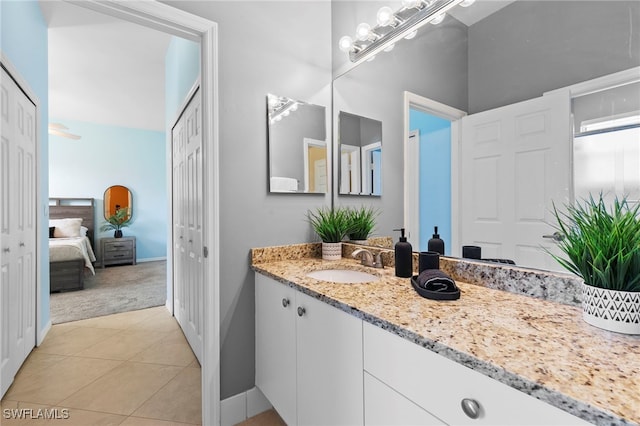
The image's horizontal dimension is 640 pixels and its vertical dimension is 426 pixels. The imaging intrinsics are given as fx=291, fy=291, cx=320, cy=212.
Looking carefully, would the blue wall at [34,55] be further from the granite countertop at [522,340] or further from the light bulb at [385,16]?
the granite countertop at [522,340]

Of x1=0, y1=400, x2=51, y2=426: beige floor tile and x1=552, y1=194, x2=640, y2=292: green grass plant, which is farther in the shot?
x1=0, y1=400, x2=51, y2=426: beige floor tile

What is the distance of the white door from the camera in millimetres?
966

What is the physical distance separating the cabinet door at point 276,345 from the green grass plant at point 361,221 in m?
0.63

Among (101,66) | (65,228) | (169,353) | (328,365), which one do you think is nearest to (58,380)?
(169,353)

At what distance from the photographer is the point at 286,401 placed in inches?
50.2

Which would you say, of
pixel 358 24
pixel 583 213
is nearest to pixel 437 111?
pixel 583 213

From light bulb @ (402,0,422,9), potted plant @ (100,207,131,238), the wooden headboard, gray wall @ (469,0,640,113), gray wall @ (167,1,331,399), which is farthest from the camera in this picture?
potted plant @ (100,207,131,238)

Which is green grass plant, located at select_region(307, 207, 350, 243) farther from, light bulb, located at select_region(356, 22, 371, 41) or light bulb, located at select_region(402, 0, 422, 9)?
light bulb, located at select_region(402, 0, 422, 9)

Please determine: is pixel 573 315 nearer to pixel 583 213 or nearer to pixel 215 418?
pixel 583 213

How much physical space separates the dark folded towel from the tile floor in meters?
1.44

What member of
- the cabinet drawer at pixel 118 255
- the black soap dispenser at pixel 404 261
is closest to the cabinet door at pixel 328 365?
the black soap dispenser at pixel 404 261

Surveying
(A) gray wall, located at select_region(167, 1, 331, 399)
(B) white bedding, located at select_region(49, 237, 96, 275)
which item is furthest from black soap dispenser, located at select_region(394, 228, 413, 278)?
(B) white bedding, located at select_region(49, 237, 96, 275)

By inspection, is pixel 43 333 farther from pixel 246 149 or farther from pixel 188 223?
pixel 246 149

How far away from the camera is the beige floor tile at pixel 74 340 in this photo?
231 cm
